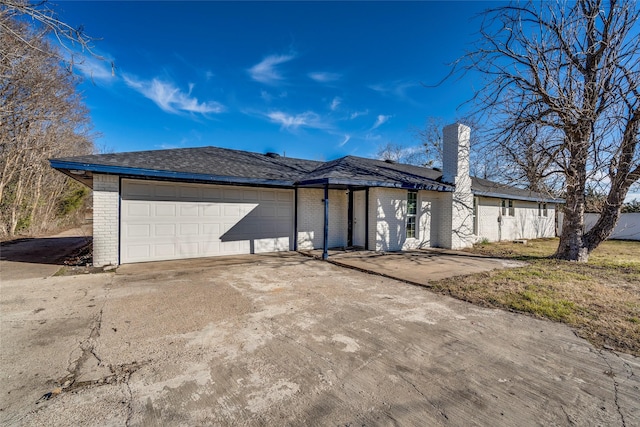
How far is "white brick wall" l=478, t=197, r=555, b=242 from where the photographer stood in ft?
46.1

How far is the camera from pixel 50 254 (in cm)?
947

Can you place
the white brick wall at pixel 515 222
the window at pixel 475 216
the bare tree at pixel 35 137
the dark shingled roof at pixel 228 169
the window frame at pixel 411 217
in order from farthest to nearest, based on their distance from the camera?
1. the white brick wall at pixel 515 222
2. the window at pixel 475 216
3. the bare tree at pixel 35 137
4. the window frame at pixel 411 217
5. the dark shingled roof at pixel 228 169

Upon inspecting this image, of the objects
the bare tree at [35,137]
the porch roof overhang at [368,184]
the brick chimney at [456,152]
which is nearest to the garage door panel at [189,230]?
the porch roof overhang at [368,184]

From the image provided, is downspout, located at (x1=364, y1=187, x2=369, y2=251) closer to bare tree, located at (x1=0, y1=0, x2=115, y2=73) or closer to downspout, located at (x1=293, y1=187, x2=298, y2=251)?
downspout, located at (x1=293, y1=187, x2=298, y2=251)

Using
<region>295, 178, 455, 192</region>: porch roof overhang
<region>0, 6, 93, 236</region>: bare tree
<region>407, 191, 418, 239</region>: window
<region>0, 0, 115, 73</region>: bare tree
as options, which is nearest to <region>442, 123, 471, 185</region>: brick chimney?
<region>295, 178, 455, 192</region>: porch roof overhang

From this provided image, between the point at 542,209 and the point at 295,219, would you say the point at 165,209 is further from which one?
the point at 542,209

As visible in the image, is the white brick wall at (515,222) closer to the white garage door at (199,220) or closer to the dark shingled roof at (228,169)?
the dark shingled roof at (228,169)

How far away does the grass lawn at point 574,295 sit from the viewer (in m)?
3.77

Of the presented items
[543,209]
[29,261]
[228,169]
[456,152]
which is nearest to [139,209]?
[228,169]

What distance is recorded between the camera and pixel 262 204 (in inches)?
397

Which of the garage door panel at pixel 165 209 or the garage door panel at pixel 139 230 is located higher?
the garage door panel at pixel 165 209

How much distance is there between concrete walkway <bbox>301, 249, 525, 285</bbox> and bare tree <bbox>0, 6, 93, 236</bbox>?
1386cm

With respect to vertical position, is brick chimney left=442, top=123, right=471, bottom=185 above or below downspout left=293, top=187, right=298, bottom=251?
above

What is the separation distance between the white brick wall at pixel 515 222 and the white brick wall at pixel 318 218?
728cm
